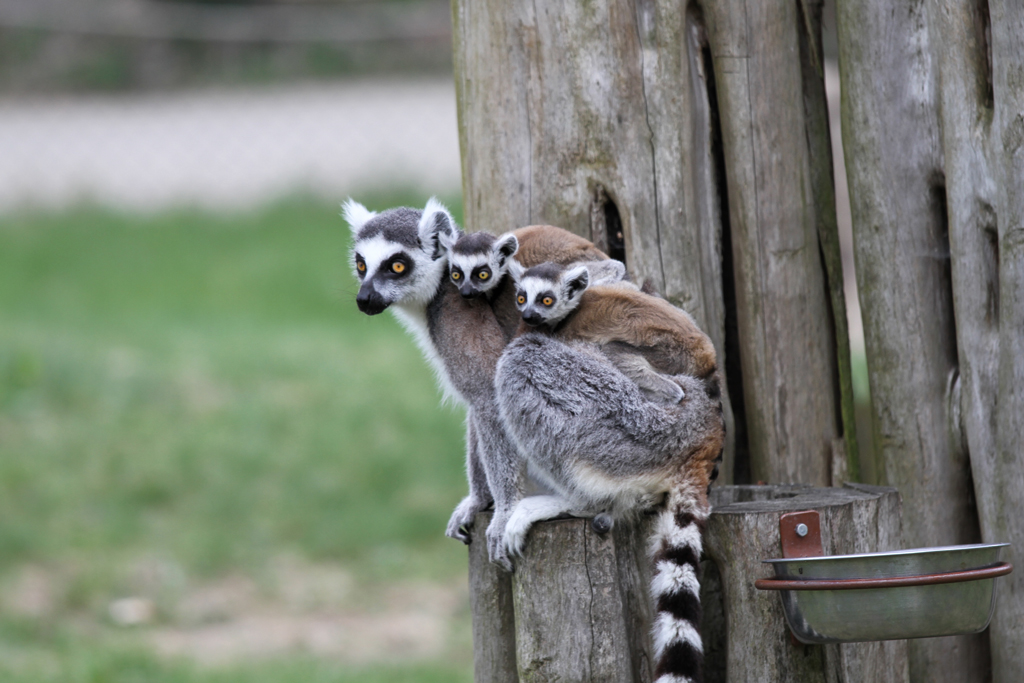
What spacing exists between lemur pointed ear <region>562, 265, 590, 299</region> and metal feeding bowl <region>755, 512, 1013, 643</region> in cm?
106

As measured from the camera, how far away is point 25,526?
716 cm

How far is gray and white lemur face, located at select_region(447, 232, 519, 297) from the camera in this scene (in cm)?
348

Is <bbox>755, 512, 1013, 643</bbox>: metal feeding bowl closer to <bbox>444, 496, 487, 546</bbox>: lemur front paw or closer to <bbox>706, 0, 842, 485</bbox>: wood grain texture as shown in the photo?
<bbox>706, 0, 842, 485</bbox>: wood grain texture

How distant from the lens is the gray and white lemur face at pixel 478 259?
348 centimetres

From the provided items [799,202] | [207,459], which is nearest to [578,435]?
[799,202]

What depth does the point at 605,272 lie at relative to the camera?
3.71 meters

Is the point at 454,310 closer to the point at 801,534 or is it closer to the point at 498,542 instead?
the point at 498,542

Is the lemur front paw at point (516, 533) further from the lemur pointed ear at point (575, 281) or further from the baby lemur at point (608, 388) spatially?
the lemur pointed ear at point (575, 281)

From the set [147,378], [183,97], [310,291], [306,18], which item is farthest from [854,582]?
[306,18]

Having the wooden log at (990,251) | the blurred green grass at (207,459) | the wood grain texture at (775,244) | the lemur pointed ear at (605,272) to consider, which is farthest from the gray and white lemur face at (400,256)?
the blurred green grass at (207,459)

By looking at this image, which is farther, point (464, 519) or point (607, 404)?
point (464, 519)

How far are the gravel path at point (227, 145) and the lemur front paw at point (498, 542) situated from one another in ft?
39.3

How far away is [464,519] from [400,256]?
3.12 ft

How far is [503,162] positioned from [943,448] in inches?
73.3
